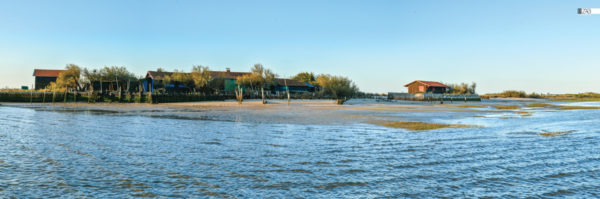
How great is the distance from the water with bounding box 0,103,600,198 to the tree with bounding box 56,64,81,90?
59230mm

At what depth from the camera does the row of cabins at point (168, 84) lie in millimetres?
66562

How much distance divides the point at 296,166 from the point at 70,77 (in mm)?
71101

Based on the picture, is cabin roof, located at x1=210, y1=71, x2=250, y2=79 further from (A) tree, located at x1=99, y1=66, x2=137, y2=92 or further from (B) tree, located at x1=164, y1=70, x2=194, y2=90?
(A) tree, located at x1=99, y1=66, x2=137, y2=92

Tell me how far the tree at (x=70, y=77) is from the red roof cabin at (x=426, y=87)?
72086 millimetres

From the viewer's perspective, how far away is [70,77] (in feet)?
221

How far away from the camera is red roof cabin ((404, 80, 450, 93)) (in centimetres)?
8875

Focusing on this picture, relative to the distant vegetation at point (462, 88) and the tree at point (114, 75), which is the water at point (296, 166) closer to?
the tree at point (114, 75)

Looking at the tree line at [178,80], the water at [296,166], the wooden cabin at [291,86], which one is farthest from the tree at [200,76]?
the water at [296,166]

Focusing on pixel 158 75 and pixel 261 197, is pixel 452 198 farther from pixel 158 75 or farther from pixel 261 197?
pixel 158 75

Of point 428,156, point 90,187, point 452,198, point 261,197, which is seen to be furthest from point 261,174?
point 428,156

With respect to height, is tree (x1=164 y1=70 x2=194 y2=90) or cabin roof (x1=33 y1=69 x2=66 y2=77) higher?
cabin roof (x1=33 y1=69 x2=66 y2=77)

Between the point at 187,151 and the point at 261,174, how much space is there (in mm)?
4234

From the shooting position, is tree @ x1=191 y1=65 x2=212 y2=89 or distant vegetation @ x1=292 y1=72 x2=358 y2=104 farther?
distant vegetation @ x1=292 y1=72 x2=358 y2=104

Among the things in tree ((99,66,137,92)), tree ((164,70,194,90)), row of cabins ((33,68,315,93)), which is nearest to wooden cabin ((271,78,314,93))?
row of cabins ((33,68,315,93))
